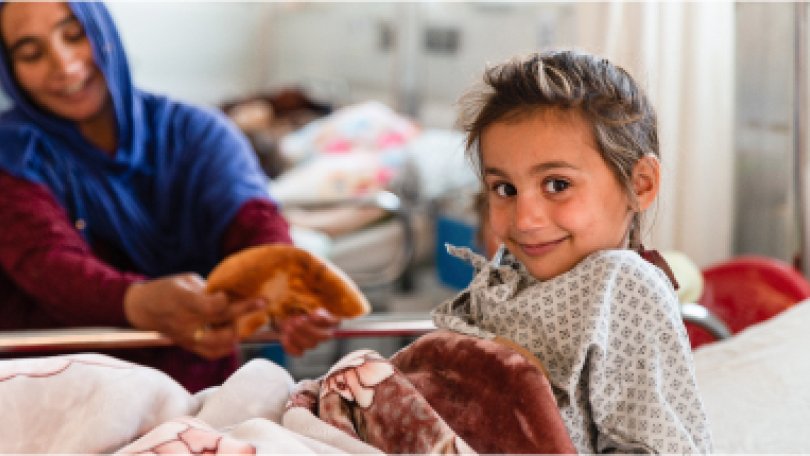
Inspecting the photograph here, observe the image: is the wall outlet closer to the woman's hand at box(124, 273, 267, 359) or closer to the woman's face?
the woman's face

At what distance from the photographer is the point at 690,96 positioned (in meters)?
2.32

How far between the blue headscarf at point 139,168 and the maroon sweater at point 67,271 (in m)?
0.04

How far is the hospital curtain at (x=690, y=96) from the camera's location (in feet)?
7.44

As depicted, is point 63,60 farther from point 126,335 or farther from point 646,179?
point 646,179

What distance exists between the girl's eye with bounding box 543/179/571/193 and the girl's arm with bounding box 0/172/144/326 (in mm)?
990

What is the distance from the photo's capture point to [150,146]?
6.81 feet

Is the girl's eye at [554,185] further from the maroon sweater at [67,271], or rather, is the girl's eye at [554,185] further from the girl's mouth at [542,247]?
the maroon sweater at [67,271]

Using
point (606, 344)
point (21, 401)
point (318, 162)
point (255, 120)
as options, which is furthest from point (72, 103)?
point (255, 120)

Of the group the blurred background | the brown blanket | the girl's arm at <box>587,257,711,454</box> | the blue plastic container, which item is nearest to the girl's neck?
the blurred background

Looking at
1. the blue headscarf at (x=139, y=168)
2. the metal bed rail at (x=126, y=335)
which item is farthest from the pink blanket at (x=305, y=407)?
the blue headscarf at (x=139, y=168)

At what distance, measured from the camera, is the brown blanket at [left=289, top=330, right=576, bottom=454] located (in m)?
1.05

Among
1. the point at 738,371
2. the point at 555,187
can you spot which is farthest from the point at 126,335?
the point at 738,371

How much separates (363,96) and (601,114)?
17.1 ft

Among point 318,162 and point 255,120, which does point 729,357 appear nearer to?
point 318,162
